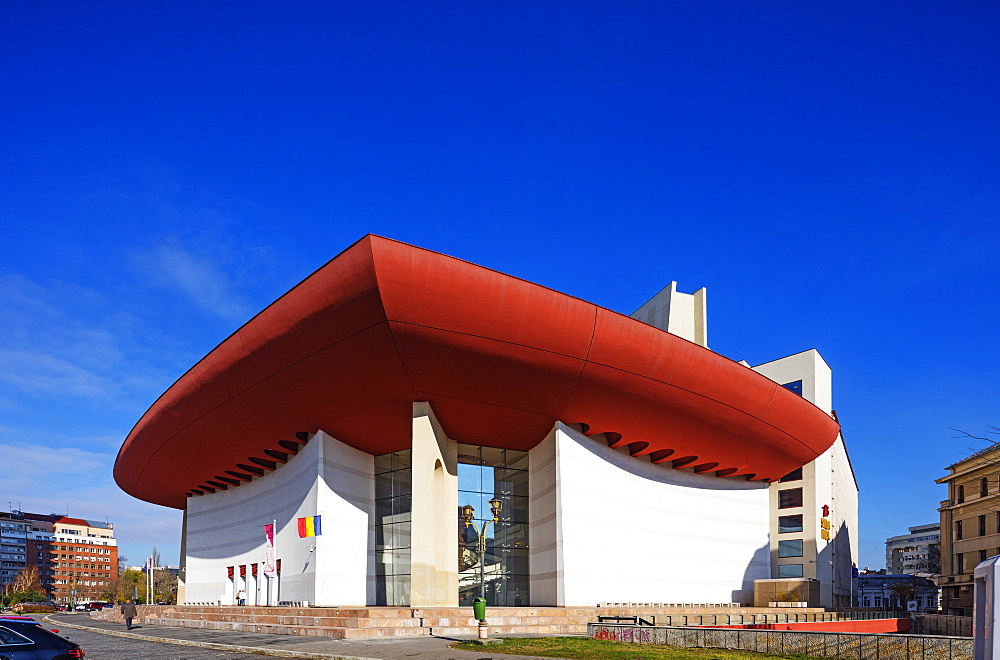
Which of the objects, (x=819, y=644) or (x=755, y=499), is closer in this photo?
(x=819, y=644)

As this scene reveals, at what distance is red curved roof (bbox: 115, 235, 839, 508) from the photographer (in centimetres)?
2284

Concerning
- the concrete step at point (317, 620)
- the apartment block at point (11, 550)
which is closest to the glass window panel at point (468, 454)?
the concrete step at point (317, 620)

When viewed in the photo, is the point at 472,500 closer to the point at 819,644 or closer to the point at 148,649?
the point at 148,649

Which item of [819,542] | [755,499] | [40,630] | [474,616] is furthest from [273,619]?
[819,542]

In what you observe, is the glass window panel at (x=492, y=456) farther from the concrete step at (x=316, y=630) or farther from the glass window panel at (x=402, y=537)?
the concrete step at (x=316, y=630)

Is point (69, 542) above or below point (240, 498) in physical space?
below

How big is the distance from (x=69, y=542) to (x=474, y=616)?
14445 centimetres

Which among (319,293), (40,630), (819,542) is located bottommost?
(819,542)

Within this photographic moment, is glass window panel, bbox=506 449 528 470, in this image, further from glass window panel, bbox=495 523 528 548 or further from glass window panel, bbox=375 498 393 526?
glass window panel, bbox=375 498 393 526

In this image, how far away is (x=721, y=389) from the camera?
1172 inches

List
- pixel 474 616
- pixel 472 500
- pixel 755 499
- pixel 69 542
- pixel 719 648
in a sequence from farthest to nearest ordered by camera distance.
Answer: pixel 69 542 < pixel 755 499 < pixel 472 500 < pixel 474 616 < pixel 719 648

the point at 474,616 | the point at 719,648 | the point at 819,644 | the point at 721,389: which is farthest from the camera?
the point at 721,389

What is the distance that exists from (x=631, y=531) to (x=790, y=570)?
15.4 meters

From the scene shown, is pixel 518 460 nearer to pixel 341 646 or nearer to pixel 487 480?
pixel 487 480
